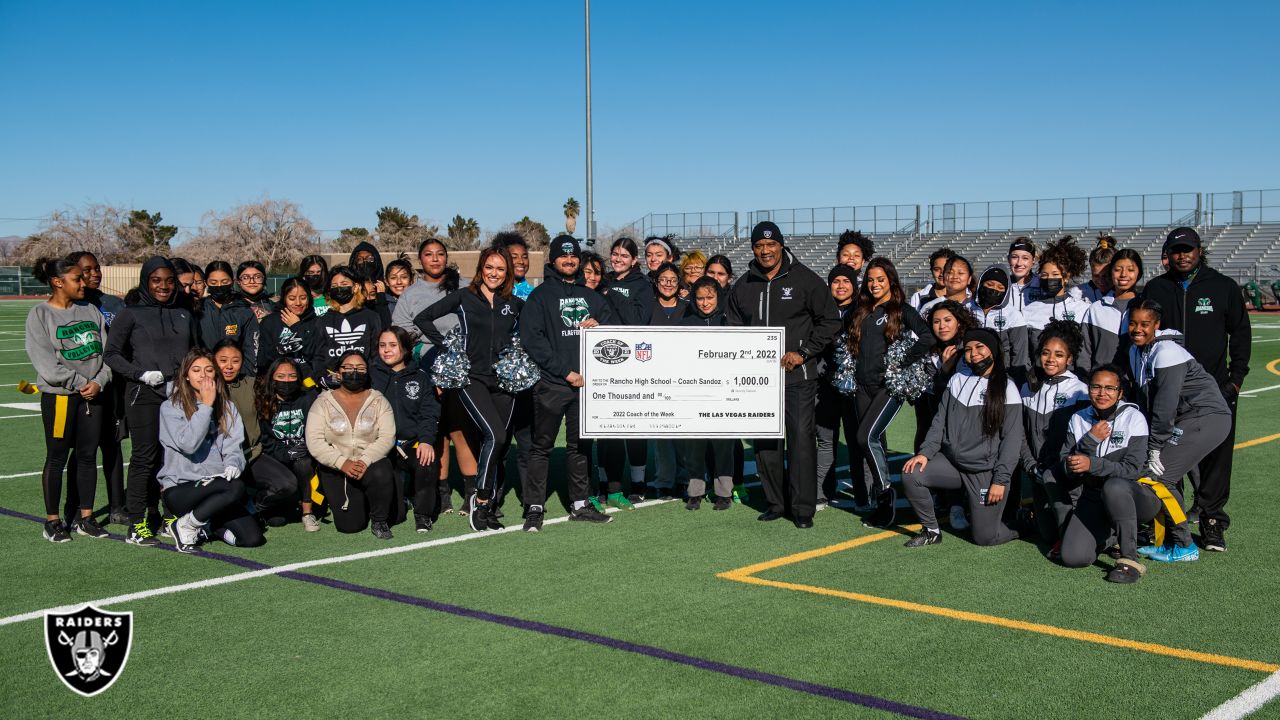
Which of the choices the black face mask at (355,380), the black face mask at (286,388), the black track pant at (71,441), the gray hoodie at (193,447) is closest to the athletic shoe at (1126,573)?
the black face mask at (355,380)

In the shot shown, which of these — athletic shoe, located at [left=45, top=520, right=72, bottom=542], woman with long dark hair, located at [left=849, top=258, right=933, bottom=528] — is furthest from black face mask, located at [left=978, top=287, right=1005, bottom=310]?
athletic shoe, located at [left=45, top=520, right=72, bottom=542]

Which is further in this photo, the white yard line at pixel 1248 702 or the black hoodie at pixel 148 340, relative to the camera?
the black hoodie at pixel 148 340

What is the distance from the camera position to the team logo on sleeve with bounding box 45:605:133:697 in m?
5.05

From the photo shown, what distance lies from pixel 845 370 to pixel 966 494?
1.32m

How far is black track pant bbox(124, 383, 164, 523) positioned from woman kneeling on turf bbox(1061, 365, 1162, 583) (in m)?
6.26

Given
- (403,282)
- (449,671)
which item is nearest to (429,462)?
(403,282)

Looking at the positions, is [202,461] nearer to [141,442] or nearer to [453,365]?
[141,442]

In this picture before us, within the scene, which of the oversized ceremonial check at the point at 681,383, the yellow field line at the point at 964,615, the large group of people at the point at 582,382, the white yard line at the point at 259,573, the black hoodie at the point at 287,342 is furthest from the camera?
the black hoodie at the point at 287,342

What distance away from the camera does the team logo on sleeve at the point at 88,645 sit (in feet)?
16.6

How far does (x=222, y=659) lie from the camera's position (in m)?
5.28

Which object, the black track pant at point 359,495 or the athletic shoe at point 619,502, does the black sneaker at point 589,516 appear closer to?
the athletic shoe at point 619,502

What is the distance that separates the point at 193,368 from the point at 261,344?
1072 millimetres

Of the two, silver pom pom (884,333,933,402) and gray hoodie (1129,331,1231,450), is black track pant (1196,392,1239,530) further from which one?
silver pom pom (884,333,933,402)

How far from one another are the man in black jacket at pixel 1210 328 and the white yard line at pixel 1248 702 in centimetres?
273
